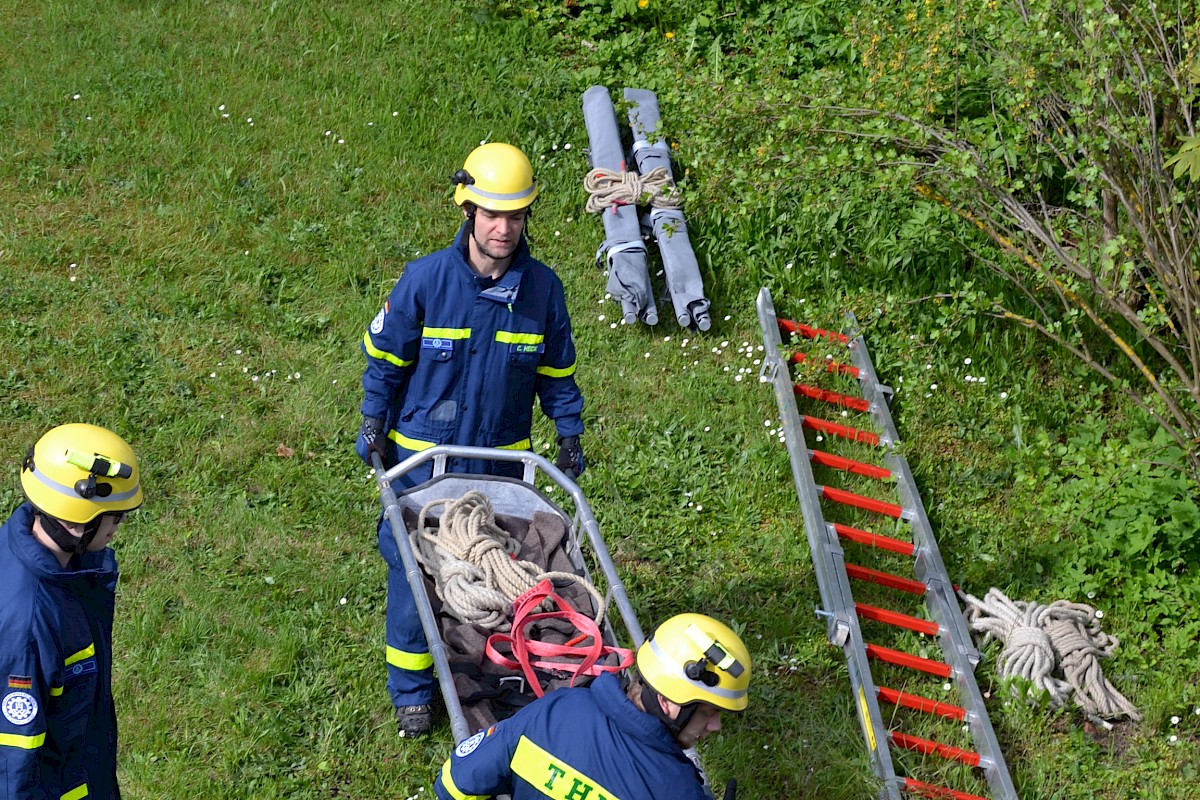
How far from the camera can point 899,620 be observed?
6.05 metres

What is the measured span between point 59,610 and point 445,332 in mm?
1938

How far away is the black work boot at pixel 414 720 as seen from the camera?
5293 mm

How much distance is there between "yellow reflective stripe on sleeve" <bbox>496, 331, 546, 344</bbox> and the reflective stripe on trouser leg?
0.86 m

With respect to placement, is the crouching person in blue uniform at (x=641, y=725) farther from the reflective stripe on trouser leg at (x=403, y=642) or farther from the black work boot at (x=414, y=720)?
the black work boot at (x=414, y=720)

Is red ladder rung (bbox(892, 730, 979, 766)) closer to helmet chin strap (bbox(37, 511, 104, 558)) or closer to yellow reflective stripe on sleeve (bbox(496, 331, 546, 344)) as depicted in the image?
yellow reflective stripe on sleeve (bbox(496, 331, 546, 344))

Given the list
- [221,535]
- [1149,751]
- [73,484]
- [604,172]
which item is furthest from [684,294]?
[73,484]

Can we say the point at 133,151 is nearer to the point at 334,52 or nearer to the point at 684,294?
the point at 334,52

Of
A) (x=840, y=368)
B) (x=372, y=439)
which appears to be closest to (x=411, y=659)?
(x=372, y=439)

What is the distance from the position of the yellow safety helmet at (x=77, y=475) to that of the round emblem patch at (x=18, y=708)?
49 cm

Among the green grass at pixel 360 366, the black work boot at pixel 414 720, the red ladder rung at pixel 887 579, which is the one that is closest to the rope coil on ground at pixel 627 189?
the green grass at pixel 360 366

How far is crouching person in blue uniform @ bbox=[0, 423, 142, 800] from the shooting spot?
3.29 m

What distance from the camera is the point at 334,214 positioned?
855 centimetres

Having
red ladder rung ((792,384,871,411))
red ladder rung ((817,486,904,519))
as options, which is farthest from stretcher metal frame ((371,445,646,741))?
red ladder rung ((792,384,871,411))

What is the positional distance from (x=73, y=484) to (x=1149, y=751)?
485 centimetres
